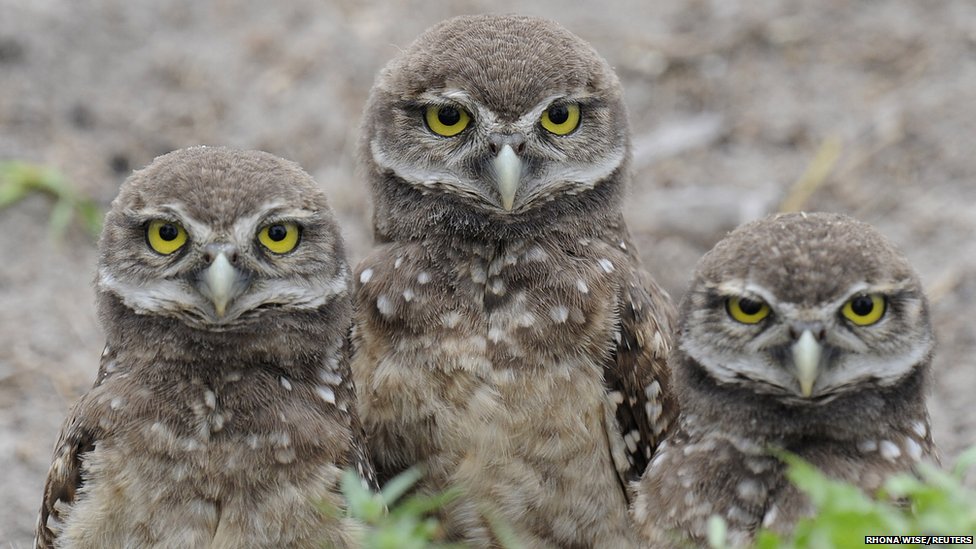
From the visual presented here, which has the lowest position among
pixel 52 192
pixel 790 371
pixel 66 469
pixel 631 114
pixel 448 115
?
pixel 631 114

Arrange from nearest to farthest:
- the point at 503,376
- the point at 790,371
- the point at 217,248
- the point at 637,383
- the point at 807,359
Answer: the point at 807,359 → the point at 790,371 → the point at 217,248 → the point at 503,376 → the point at 637,383

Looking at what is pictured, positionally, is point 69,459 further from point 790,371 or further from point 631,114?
point 631,114

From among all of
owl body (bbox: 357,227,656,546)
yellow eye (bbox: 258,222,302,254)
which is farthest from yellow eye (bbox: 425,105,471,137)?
yellow eye (bbox: 258,222,302,254)

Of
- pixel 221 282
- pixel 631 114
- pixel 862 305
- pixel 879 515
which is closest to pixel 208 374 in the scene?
pixel 221 282

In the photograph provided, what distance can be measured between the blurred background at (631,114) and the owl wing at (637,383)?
198 cm

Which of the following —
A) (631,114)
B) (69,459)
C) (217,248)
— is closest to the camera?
(217,248)

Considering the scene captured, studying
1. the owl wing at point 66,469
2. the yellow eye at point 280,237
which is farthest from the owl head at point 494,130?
the owl wing at point 66,469

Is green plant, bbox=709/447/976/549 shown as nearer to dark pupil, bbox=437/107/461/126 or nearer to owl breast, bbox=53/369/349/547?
owl breast, bbox=53/369/349/547

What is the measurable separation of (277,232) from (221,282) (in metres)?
0.27

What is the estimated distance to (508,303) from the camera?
4.43 meters

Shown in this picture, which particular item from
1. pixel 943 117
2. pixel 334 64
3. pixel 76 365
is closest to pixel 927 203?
pixel 943 117

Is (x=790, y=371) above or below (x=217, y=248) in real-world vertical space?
below

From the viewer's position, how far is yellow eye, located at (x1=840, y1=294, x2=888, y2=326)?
3.75 meters

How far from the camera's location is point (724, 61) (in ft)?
27.4
